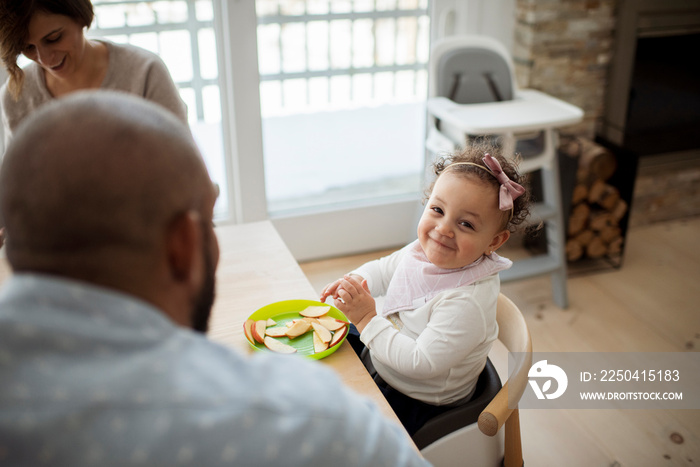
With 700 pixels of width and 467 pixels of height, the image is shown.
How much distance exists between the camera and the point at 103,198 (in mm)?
479

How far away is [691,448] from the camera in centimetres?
183

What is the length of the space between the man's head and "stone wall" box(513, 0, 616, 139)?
8.29ft

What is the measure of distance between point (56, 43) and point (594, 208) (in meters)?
2.31

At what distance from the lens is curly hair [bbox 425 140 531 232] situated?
1.22 m

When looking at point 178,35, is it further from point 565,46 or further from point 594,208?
point 594,208

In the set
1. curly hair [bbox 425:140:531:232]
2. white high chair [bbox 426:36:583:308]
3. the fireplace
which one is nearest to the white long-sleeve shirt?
curly hair [bbox 425:140:531:232]

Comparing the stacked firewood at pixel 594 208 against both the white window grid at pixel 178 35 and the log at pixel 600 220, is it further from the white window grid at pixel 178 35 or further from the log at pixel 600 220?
the white window grid at pixel 178 35

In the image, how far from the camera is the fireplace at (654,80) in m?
2.83

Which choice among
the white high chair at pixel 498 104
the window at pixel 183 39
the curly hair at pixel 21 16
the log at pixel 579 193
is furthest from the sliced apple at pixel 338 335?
the log at pixel 579 193

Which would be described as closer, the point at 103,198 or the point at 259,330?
the point at 103,198

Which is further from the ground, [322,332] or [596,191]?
[322,332]

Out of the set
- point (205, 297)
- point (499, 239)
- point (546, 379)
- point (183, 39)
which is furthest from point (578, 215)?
point (205, 297)

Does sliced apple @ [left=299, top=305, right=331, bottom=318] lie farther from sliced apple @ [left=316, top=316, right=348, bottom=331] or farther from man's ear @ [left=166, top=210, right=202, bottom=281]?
man's ear @ [left=166, top=210, right=202, bottom=281]

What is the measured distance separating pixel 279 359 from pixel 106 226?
19cm
